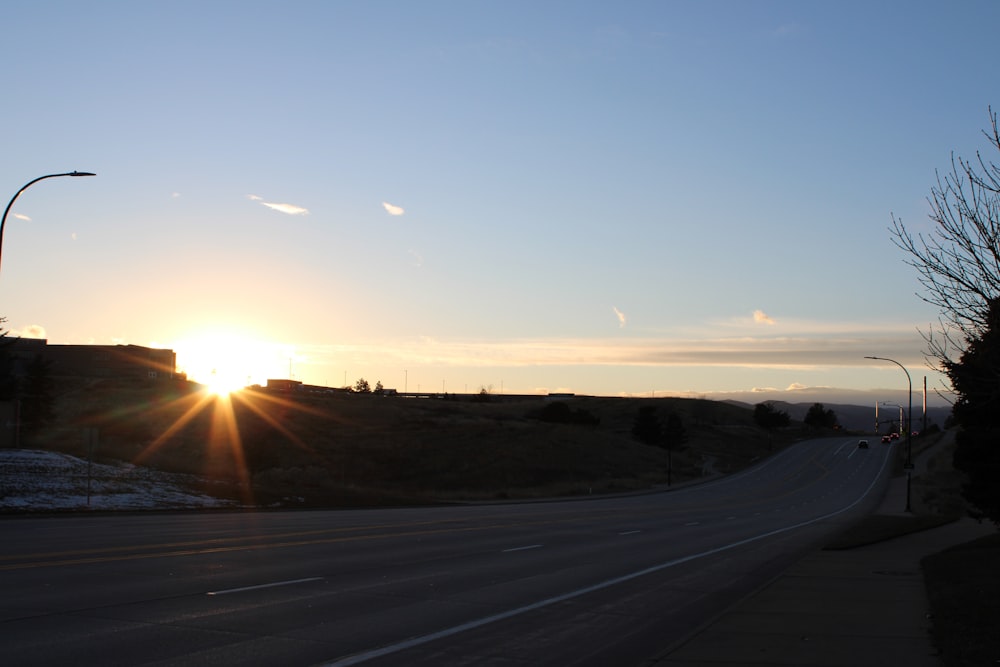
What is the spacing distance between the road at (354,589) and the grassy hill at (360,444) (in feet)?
85.5

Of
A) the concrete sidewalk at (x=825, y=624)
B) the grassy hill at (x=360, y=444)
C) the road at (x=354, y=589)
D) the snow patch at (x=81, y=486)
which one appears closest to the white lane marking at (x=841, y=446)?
the grassy hill at (x=360, y=444)

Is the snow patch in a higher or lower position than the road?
lower

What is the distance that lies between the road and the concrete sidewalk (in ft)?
2.00

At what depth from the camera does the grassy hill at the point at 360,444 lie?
242ft

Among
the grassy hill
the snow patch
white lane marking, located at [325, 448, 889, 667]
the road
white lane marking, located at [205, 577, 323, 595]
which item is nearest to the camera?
→ white lane marking, located at [325, 448, 889, 667]

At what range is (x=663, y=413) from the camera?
181m

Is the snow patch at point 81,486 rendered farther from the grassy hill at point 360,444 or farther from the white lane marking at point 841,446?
the white lane marking at point 841,446

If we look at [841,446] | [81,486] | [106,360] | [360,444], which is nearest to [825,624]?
[81,486]

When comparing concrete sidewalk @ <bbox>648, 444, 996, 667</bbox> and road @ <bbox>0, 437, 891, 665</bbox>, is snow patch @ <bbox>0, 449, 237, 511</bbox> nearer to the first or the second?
road @ <bbox>0, 437, 891, 665</bbox>

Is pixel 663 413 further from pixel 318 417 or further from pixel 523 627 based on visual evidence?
pixel 523 627

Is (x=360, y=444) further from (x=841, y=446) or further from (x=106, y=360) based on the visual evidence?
(x=841, y=446)

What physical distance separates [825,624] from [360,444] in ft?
269

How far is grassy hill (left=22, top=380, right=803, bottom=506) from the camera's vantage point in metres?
73.7

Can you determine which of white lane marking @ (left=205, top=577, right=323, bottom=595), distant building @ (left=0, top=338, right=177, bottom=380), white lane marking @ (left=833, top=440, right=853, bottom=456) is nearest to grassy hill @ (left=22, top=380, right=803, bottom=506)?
white lane marking @ (left=833, top=440, right=853, bottom=456)
